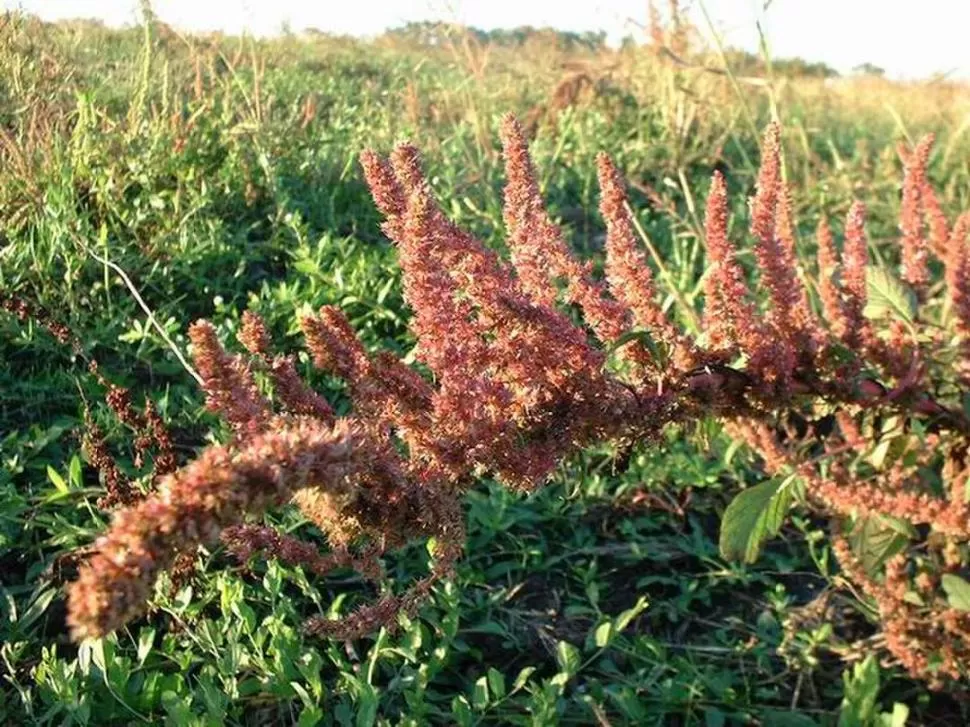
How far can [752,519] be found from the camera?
1438 mm

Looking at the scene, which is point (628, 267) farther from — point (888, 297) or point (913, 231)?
point (913, 231)

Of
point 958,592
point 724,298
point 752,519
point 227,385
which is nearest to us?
point 227,385

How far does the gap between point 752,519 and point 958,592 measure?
37cm

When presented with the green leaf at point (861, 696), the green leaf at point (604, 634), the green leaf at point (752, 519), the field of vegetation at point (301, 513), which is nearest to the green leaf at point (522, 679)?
the field of vegetation at point (301, 513)

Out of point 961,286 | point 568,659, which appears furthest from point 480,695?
point 961,286

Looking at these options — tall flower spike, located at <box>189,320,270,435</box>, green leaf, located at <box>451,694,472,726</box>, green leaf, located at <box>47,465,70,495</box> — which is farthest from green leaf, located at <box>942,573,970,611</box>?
green leaf, located at <box>47,465,70,495</box>

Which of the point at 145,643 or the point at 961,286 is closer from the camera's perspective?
the point at 961,286

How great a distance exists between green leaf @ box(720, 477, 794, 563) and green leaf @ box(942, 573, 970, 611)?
314mm

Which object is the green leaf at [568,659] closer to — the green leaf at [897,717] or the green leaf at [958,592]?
the green leaf at [897,717]

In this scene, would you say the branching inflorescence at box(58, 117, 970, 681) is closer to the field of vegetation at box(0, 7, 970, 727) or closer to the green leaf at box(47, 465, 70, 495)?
the field of vegetation at box(0, 7, 970, 727)

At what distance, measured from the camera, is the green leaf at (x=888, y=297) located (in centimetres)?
160

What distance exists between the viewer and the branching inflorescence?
0.71 m

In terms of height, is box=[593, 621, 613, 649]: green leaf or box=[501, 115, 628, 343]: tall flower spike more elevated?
box=[501, 115, 628, 343]: tall flower spike

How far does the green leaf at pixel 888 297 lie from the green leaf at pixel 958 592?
0.39 meters
